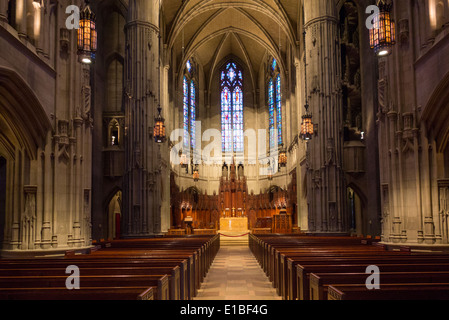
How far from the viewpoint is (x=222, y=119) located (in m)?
48.8

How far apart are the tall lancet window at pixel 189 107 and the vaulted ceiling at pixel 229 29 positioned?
2.45 m

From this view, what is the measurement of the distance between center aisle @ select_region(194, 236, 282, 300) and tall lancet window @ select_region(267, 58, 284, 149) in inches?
1072

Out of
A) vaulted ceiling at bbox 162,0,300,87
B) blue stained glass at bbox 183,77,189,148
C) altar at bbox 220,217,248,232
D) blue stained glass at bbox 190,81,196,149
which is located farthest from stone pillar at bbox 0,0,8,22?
blue stained glass at bbox 190,81,196,149

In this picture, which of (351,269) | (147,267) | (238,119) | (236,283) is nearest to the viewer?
(351,269)

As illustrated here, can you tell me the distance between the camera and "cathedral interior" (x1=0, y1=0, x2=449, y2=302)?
41.0ft

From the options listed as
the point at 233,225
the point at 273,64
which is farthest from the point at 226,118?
the point at 233,225

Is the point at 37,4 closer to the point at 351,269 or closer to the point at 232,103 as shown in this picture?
the point at 351,269

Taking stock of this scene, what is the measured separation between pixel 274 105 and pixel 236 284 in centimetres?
3487

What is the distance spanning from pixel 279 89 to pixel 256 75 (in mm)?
5145

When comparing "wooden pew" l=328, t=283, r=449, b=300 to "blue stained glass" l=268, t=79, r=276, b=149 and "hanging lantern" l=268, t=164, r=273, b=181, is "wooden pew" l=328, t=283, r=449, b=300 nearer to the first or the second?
"hanging lantern" l=268, t=164, r=273, b=181

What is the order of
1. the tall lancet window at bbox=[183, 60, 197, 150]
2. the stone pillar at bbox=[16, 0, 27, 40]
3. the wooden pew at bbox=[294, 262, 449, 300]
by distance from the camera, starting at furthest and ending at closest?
the tall lancet window at bbox=[183, 60, 197, 150], the stone pillar at bbox=[16, 0, 27, 40], the wooden pew at bbox=[294, 262, 449, 300]

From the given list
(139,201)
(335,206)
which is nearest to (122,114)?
(139,201)

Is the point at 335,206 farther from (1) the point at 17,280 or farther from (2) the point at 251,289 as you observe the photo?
(1) the point at 17,280

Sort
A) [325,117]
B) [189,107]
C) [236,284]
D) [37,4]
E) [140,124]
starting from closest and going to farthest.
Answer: [236,284] → [37,4] → [325,117] → [140,124] → [189,107]
